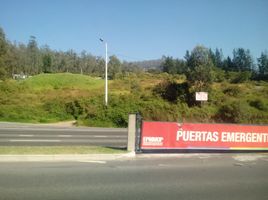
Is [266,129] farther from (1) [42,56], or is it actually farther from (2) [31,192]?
(1) [42,56]

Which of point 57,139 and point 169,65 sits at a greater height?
point 169,65

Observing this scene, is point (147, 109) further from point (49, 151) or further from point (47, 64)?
point (47, 64)

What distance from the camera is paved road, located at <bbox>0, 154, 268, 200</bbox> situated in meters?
8.62

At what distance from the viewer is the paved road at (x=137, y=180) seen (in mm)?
Result: 8625

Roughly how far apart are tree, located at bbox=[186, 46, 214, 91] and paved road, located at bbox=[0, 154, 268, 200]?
103ft

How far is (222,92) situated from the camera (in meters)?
51.6

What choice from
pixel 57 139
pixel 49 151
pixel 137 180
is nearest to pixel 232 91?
pixel 57 139

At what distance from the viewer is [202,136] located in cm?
1633

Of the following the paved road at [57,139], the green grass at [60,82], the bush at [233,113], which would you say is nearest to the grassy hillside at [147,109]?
the bush at [233,113]

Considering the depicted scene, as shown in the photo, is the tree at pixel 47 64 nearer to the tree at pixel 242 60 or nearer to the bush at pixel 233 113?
the tree at pixel 242 60

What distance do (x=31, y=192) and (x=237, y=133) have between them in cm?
1036

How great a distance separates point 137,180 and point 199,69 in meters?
36.1

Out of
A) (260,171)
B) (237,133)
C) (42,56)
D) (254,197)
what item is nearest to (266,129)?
(237,133)

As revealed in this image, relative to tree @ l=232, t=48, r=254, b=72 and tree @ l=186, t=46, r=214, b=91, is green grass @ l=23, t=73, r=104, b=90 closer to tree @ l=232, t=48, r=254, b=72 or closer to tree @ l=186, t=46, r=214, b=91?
tree @ l=186, t=46, r=214, b=91
